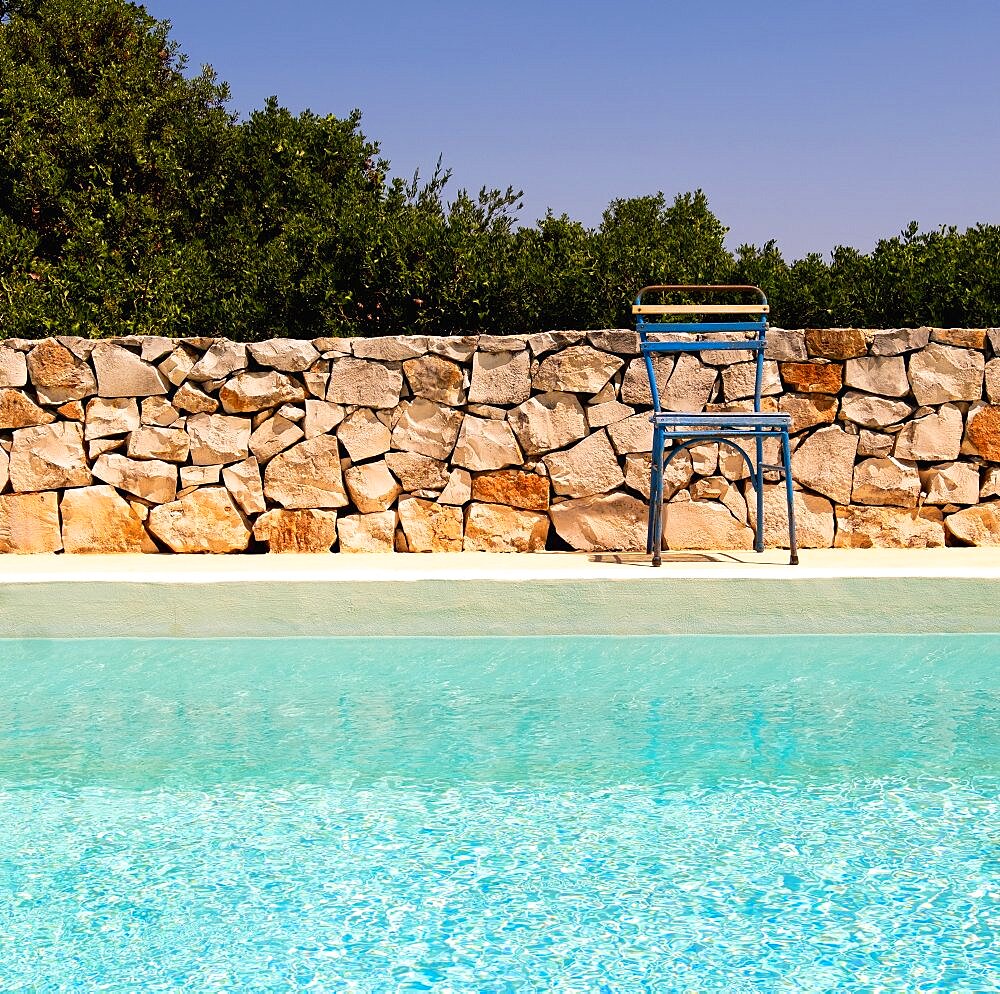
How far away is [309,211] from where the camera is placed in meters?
10.1

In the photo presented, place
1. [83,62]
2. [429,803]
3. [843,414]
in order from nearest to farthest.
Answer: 1. [429,803]
2. [843,414]
3. [83,62]

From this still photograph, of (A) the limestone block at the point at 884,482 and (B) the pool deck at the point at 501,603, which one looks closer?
(B) the pool deck at the point at 501,603

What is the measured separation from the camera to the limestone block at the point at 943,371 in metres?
5.92

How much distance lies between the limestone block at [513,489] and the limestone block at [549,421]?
0.49 ft

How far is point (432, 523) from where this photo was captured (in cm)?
600

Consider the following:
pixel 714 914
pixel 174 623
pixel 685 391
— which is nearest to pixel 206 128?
pixel 685 391

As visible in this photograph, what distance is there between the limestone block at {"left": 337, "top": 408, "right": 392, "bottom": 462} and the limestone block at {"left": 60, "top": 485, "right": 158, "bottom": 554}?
1141 millimetres

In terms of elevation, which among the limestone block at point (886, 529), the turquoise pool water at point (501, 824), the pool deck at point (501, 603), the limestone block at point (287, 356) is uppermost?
the limestone block at point (287, 356)

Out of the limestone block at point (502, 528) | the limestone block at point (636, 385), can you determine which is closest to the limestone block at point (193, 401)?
the limestone block at point (502, 528)

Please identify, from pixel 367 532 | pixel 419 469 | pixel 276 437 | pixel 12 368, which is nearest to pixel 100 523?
pixel 12 368

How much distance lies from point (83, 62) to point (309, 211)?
3.72m

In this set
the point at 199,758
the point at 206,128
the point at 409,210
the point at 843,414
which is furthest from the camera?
the point at 206,128

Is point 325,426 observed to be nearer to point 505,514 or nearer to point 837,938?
point 505,514

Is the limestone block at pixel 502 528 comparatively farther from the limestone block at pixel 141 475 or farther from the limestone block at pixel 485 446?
the limestone block at pixel 141 475
